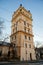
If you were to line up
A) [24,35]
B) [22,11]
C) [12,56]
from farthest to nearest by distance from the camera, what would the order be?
[22,11] < [24,35] < [12,56]

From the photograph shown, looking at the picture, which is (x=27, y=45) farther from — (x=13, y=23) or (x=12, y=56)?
(x=13, y=23)

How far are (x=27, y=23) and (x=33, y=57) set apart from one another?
14343 millimetres

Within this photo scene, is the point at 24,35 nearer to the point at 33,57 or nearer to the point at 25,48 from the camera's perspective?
the point at 25,48

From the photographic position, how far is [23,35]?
127ft

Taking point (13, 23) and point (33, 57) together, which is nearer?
point (33, 57)

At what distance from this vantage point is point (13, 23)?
4419cm

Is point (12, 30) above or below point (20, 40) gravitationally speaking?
above

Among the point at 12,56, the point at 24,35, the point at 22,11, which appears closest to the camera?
the point at 12,56

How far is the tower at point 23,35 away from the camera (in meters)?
36.7

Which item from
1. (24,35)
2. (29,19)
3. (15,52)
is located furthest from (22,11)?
(15,52)

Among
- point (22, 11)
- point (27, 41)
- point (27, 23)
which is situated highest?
point (22, 11)

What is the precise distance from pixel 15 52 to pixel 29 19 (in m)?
15.9

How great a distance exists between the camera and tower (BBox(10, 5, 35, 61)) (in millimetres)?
36719

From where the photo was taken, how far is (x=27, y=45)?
38.7 m
